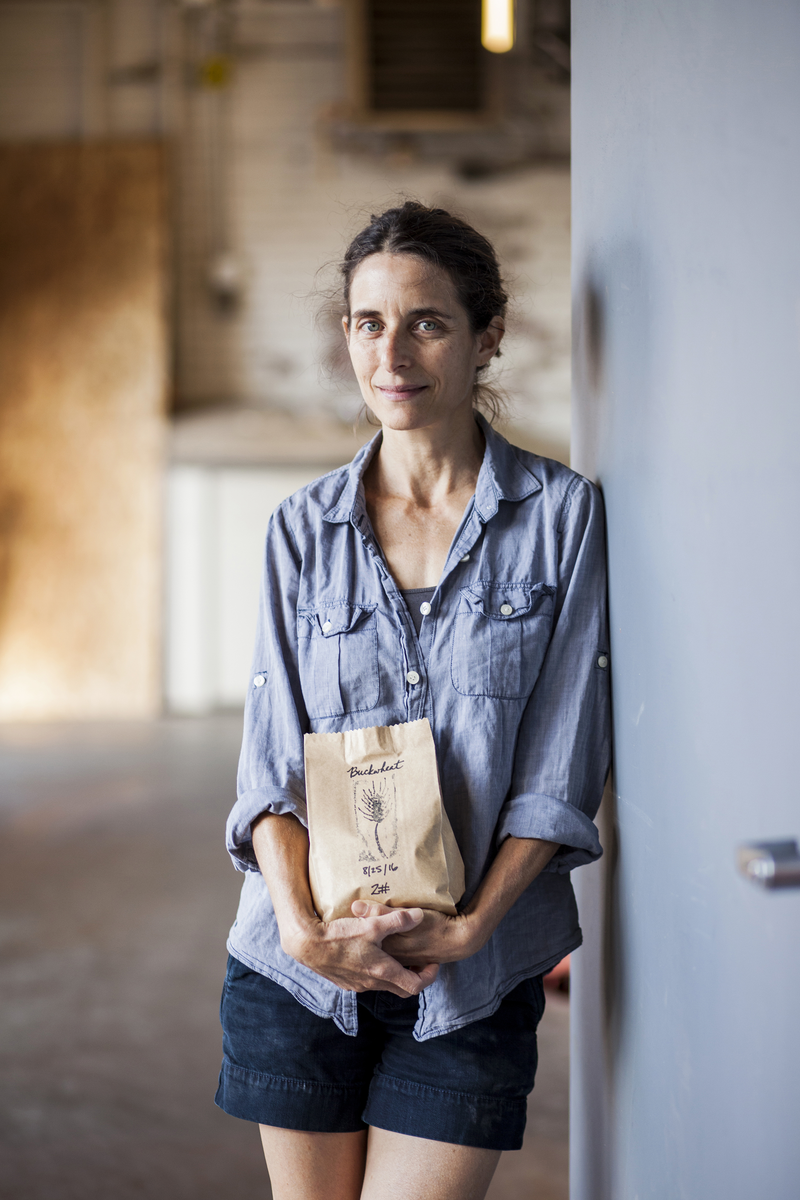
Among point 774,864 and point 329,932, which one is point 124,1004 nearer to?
point 329,932

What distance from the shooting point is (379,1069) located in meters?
1.24

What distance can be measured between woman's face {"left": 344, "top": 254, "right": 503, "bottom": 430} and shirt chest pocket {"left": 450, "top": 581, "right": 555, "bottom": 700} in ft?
0.79

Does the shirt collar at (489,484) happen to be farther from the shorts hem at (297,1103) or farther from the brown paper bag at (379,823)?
the shorts hem at (297,1103)

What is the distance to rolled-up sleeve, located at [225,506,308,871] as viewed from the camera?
1226 mm

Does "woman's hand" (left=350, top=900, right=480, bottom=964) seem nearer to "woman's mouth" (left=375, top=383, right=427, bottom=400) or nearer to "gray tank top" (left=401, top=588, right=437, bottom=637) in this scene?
"gray tank top" (left=401, top=588, right=437, bottom=637)

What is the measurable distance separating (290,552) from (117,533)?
17.8 feet

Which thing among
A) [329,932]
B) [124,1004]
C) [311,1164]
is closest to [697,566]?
[329,932]

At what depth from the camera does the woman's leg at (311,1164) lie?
1218mm

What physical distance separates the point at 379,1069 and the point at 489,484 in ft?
2.41

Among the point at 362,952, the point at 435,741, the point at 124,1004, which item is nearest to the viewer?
the point at 362,952

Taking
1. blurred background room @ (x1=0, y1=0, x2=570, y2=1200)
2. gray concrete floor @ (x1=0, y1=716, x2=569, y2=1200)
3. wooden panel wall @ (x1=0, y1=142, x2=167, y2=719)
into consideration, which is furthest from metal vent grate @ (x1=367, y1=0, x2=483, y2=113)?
gray concrete floor @ (x1=0, y1=716, x2=569, y2=1200)

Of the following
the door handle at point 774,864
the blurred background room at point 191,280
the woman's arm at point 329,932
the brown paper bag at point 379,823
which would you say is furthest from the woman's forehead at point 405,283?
the blurred background room at point 191,280

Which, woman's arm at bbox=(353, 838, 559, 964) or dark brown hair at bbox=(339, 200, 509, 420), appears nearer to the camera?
woman's arm at bbox=(353, 838, 559, 964)

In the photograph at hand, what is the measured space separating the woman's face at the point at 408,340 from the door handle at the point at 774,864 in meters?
0.72
